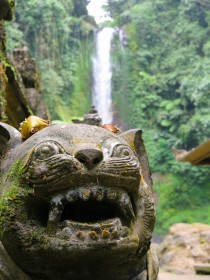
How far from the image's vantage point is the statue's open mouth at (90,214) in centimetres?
164

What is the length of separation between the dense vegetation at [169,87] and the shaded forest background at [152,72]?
5cm

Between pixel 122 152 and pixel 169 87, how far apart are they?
933 inches

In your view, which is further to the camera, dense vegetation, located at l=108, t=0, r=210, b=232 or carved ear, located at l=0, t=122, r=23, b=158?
dense vegetation, located at l=108, t=0, r=210, b=232

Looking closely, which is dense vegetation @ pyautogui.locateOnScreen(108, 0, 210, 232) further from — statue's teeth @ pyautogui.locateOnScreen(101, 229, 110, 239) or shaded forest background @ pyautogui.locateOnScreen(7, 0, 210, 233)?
statue's teeth @ pyautogui.locateOnScreen(101, 229, 110, 239)

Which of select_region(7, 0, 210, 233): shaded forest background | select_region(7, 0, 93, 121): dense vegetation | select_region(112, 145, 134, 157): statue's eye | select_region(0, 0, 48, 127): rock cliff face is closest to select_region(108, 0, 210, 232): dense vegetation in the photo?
select_region(7, 0, 210, 233): shaded forest background

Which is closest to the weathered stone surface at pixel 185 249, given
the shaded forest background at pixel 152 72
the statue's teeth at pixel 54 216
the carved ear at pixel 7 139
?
the carved ear at pixel 7 139

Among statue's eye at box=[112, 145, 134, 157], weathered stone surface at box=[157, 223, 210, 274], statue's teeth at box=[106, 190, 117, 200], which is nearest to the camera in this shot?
statue's teeth at box=[106, 190, 117, 200]

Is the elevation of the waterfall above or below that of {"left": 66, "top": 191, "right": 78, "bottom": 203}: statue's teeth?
above

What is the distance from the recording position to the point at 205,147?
7.10 m

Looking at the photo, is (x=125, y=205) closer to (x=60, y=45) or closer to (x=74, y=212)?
(x=74, y=212)

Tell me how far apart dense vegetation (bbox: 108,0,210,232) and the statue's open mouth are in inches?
717

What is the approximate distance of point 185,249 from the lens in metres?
9.94

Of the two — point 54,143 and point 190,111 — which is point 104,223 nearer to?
point 54,143

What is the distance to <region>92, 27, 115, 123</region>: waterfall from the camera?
2519cm
